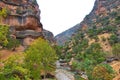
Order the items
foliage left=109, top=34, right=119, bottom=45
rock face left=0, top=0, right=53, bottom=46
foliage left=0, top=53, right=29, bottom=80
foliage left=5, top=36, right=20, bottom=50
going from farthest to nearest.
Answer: foliage left=109, top=34, right=119, bottom=45 < rock face left=0, top=0, right=53, bottom=46 < foliage left=5, top=36, right=20, bottom=50 < foliage left=0, top=53, right=29, bottom=80

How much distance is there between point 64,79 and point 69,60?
3937 cm

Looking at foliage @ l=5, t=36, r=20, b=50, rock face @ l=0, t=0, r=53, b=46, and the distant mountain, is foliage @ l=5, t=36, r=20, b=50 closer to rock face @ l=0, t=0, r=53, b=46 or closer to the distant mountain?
rock face @ l=0, t=0, r=53, b=46

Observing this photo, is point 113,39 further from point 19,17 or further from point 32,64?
point 32,64

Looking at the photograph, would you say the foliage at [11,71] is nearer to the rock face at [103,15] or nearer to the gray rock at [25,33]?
the gray rock at [25,33]

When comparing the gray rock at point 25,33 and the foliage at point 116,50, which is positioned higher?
the gray rock at point 25,33

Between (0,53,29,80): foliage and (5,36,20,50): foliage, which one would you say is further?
(5,36,20,50): foliage

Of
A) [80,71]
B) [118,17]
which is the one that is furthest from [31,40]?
[118,17]

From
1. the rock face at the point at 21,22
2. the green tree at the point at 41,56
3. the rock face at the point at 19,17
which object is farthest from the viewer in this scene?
the rock face at the point at 19,17

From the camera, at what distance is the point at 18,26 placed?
84750 millimetres

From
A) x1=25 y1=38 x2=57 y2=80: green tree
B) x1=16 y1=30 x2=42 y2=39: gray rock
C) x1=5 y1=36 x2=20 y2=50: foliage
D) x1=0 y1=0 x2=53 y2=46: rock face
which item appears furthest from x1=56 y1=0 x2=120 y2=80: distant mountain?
x1=5 y1=36 x2=20 y2=50: foliage

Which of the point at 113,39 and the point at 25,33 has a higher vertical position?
the point at 25,33

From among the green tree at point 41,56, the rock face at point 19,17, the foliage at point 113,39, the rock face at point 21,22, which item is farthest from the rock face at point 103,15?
the green tree at point 41,56

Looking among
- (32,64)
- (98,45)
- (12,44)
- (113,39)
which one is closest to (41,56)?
(32,64)

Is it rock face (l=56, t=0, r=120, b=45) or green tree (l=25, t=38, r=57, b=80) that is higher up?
rock face (l=56, t=0, r=120, b=45)
